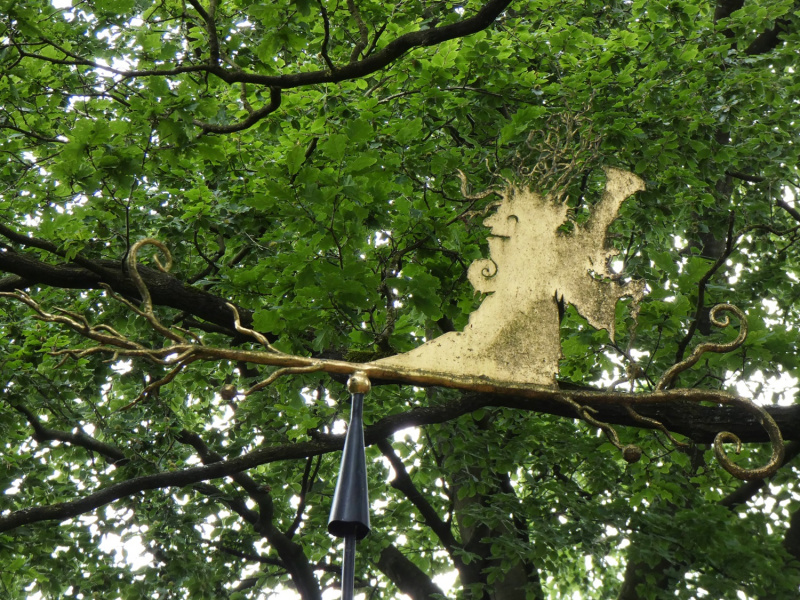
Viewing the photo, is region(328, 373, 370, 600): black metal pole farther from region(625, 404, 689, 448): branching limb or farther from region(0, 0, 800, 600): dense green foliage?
region(0, 0, 800, 600): dense green foliage

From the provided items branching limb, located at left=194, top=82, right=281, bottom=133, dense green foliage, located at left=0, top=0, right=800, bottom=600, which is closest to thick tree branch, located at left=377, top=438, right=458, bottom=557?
dense green foliage, located at left=0, top=0, right=800, bottom=600

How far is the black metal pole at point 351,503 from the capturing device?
2203mm

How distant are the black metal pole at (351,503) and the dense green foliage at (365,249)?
5.91 feet

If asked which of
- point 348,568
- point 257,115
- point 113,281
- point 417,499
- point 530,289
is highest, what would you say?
point 257,115

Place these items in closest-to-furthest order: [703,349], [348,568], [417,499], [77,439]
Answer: [348,568] → [703,349] → [77,439] → [417,499]

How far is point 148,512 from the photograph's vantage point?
24.6ft

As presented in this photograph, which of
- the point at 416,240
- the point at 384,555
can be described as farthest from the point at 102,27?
the point at 384,555

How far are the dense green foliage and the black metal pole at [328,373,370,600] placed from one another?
5.91 ft

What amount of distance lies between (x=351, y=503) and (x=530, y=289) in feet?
3.11

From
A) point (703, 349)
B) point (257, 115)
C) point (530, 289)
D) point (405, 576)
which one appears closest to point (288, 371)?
point (530, 289)

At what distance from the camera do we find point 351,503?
2.22 m

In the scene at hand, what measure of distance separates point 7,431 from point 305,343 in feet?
13.2

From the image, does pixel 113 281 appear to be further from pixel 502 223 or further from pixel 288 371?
pixel 502 223

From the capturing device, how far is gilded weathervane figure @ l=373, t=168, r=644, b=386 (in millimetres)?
2482
